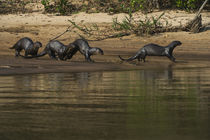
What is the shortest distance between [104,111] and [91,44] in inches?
530

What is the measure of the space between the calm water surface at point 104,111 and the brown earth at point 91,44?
3.93 m

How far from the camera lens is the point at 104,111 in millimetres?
5391

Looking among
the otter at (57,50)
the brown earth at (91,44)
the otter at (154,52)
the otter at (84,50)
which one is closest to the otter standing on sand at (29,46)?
the otter at (57,50)


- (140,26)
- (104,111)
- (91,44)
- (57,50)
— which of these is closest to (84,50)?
(57,50)

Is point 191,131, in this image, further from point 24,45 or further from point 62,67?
point 24,45

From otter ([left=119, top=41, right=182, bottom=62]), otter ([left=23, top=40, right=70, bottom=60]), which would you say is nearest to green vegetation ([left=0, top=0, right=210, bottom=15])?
otter ([left=119, top=41, right=182, bottom=62])

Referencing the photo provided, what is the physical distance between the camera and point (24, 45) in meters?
15.5

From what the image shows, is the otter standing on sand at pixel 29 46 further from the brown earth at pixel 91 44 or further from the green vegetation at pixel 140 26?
the green vegetation at pixel 140 26

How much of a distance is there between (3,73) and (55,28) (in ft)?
31.0

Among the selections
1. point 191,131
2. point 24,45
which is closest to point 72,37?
point 24,45

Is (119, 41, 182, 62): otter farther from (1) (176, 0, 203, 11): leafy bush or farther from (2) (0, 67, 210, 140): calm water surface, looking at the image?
→ (2) (0, 67, 210, 140): calm water surface

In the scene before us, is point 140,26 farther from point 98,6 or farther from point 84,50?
point 84,50

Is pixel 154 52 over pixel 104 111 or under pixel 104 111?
under

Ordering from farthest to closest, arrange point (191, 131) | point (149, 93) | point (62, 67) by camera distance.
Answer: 1. point (62, 67)
2. point (149, 93)
3. point (191, 131)
